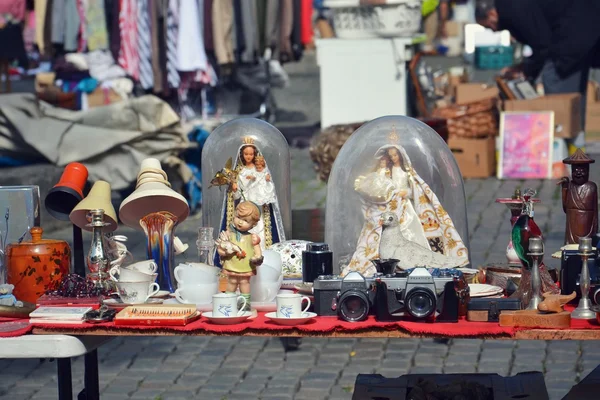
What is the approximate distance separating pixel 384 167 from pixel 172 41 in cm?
701

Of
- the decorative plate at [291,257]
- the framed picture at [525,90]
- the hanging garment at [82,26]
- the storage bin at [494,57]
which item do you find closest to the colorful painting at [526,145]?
the framed picture at [525,90]

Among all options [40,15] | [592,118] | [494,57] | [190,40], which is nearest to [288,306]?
[592,118]

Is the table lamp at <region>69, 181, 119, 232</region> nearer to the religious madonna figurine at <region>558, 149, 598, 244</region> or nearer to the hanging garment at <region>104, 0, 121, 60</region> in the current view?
the religious madonna figurine at <region>558, 149, 598, 244</region>

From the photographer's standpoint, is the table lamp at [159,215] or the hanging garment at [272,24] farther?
the hanging garment at [272,24]

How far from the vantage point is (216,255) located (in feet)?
11.6

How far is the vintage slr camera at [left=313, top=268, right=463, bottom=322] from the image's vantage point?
9.39 ft

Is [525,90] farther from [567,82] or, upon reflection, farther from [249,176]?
[249,176]

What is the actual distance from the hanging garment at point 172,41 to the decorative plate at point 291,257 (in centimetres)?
693

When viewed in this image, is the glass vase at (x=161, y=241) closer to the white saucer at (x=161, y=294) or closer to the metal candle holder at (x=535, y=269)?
the white saucer at (x=161, y=294)

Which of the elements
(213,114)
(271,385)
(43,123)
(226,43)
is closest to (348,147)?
(271,385)

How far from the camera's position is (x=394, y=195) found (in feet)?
11.3

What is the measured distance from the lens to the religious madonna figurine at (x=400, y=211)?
11.3 feet

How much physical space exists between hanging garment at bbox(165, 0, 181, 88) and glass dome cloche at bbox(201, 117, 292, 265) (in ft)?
21.5

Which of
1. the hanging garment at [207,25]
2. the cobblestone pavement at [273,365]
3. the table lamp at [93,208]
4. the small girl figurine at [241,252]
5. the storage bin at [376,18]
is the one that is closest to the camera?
the small girl figurine at [241,252]
